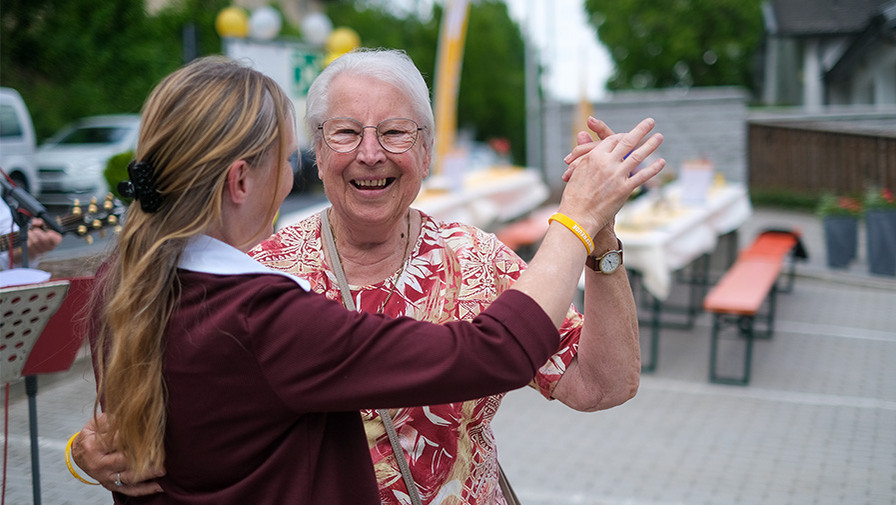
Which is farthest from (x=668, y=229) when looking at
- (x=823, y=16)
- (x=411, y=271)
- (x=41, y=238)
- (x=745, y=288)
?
(x=823, y=16)

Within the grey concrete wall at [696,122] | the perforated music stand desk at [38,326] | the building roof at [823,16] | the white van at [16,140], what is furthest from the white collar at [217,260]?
the grey concrete wall at [696,122]

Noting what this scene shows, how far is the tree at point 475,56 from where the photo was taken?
39.8 metres

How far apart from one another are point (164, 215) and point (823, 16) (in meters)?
20.4

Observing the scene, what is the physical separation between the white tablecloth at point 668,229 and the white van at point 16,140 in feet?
39.0

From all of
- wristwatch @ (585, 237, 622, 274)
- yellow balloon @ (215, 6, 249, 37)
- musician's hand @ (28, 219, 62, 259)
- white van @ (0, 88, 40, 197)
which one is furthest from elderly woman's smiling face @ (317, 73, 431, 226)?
white van @ (0, 88, 40, 197)

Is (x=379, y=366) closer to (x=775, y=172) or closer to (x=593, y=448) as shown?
(x=593, y=448)

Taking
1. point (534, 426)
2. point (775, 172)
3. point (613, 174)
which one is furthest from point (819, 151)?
point (613, 174)

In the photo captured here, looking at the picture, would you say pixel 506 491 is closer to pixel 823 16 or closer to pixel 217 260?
pixel 217 260

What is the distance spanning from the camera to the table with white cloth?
6.99 metres

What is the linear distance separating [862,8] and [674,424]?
1200 centimetres

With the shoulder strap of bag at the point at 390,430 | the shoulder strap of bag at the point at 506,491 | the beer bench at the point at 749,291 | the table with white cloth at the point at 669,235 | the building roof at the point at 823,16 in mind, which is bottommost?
the beer bench at the point at 749,291

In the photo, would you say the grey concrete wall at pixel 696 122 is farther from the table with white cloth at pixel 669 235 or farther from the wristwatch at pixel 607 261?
the wristwatch at pixel 607 261

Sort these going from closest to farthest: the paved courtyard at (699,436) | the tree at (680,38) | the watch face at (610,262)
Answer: the watch face at (610,262) < the paved courtyard at (699,436) < the tree at (680,38)

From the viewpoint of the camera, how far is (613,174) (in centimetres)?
144
